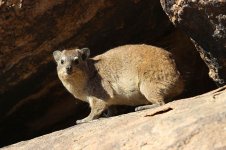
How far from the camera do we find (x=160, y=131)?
22.1ft

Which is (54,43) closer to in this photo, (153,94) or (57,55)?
(57,55)

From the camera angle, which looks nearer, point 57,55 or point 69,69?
point 69,69

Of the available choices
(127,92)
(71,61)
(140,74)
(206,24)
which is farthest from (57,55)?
(206,24)

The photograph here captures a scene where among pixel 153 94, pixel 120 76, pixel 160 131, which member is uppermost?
pixel 120 76

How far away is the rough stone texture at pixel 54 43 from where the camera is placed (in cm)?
916

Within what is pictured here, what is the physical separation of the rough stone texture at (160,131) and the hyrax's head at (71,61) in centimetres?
141

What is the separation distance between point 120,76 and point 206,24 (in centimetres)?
187

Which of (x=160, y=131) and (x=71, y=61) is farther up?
(x=71, y=61)

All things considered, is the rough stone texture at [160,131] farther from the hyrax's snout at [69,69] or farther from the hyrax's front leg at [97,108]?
the hyrax's snout at [69,69]

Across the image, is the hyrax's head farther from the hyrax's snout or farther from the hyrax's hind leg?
the hyrax's hind leg

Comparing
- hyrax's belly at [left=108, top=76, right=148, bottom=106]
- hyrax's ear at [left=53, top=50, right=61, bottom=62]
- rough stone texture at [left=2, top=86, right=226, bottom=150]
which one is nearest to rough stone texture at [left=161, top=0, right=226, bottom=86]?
rough stone texture at [left=2, top=86, right=226, bottom=150]

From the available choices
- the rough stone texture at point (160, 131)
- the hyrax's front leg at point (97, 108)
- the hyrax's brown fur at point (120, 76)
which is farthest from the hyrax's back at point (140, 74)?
the rough stone texture at point (160, 131)

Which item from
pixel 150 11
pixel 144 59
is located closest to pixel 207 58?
pixel 144 59

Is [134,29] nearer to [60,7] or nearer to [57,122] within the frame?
[60,7]
